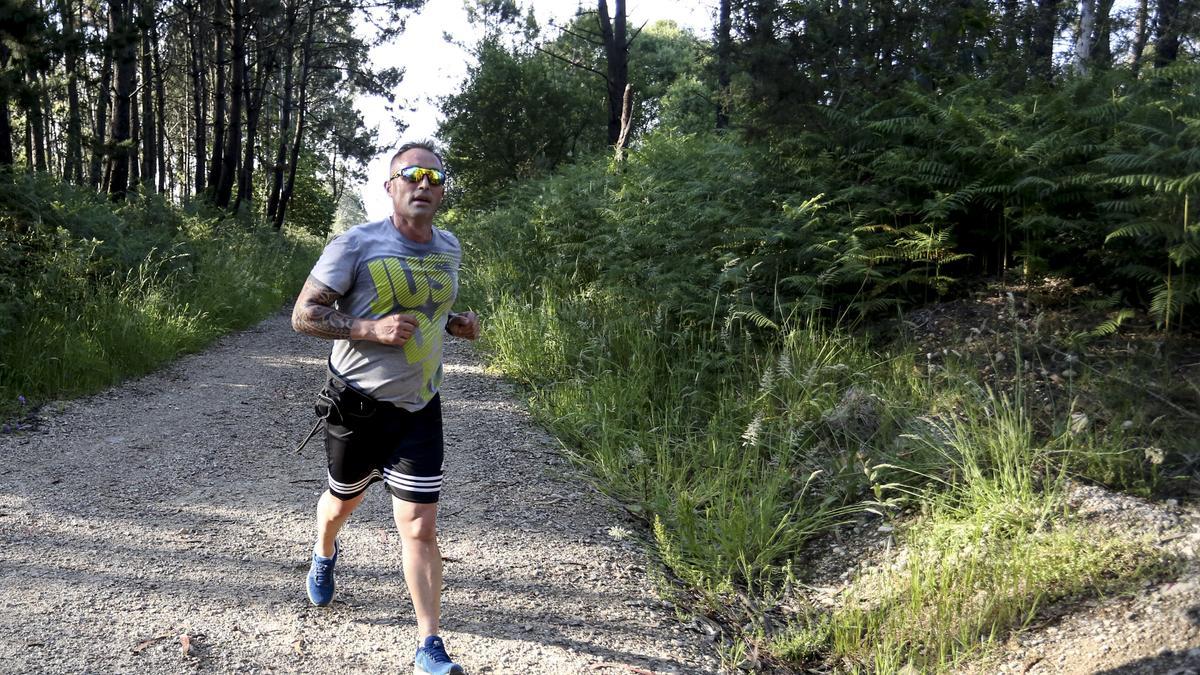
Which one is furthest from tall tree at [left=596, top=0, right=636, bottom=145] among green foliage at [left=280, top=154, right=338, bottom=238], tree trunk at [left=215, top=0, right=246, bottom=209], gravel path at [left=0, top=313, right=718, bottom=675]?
green foliage at [left=280, top=154, right=338, bottom=238]

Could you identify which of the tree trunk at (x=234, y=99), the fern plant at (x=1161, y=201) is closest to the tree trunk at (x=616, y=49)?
the tree trunk at (x=234, y=99)

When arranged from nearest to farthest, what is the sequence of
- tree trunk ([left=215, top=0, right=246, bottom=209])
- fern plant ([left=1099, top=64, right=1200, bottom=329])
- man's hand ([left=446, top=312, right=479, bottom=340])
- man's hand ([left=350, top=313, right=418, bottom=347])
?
man's hand ([left=350, top=313, right=418, bottom=347]) < man's hand ([left=446, top=312, right=479, bottom=340]) < fern plant ([left=1099, top=64, right=1200, bottom=329]) < tree trunk ([left=215, top=0, right=246, bottom=209])

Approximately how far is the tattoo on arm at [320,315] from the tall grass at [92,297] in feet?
15.8

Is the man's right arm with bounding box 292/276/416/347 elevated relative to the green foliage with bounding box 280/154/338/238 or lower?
lower

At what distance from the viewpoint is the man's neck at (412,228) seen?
133 inches

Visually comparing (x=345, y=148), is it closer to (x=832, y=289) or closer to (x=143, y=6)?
(x=143, y=6)

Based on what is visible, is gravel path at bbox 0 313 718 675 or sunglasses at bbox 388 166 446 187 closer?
sunglasses at bbox 388 166 446 187

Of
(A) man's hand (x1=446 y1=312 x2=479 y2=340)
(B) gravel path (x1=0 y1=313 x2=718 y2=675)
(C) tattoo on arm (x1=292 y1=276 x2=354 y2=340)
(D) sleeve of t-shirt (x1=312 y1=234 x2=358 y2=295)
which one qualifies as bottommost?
(B) gravel path (x1=0 y1=313 x2=718 y2=675)

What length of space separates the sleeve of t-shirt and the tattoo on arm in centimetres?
3

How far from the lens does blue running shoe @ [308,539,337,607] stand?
3.79 m

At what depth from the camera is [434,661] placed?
3.15 m

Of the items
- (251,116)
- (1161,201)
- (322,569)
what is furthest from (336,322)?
(251,116)

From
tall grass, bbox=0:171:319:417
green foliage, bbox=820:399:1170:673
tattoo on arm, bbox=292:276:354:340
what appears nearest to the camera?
tattoo on arm, bbox=292:276:354:340

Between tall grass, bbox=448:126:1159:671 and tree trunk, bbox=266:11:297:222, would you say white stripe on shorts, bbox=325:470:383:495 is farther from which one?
tree trunk, bbox=266:11:297:222
